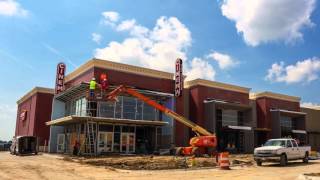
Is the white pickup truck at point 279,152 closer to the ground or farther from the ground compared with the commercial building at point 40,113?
closer to the ground

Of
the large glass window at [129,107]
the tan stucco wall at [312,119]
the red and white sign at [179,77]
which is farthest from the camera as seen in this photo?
the tan stucco wall at [312,119]

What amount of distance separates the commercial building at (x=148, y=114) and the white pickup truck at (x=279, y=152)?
478 inches

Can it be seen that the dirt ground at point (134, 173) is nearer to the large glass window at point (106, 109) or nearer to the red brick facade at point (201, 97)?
the large glass window at point (106, 109)

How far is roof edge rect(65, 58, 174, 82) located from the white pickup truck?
1790cm

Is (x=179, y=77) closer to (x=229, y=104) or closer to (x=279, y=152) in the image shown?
(x=229, y=104)

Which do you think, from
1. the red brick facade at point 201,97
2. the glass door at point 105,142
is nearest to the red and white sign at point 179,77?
the red brick facade at point 201,97

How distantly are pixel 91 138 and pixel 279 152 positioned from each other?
58.1 ft

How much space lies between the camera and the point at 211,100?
45938mm

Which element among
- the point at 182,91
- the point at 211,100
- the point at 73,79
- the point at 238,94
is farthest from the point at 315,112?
the point at 73,79

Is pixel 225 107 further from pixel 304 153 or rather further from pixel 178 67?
pixel 304 153

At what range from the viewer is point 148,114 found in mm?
40094

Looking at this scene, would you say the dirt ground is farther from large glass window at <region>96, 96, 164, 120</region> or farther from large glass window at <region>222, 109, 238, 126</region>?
large glass window at <region>222, 109, 238, 126</region>

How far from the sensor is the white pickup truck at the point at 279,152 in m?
25.9

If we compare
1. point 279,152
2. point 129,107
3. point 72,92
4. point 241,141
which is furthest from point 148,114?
point 279,152
